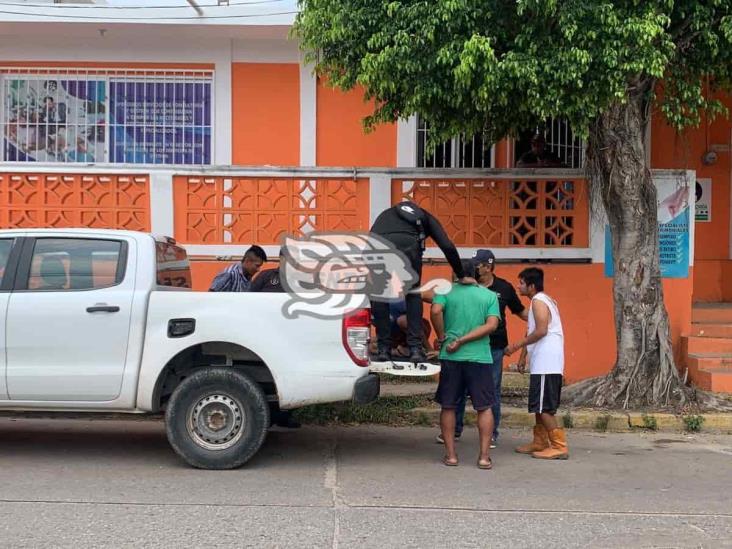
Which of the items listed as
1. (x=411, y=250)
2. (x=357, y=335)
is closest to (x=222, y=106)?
(x=411, y=250)

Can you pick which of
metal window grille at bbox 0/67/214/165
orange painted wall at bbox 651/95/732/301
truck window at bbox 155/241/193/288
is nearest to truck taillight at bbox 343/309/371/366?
truck window at bbox 155/241/193/288

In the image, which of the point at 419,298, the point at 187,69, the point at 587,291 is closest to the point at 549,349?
the point at 419,298

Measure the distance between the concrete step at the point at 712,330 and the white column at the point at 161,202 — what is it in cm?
686

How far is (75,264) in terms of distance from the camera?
609cm

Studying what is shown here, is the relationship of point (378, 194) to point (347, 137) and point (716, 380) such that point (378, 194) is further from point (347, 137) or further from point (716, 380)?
point (716, 380)

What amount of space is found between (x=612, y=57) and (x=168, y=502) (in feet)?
17.0

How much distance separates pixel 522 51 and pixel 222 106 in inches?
214

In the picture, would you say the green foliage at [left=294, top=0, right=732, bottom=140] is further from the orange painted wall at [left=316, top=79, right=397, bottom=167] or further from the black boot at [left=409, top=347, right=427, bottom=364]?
the orange painted wall at [left=316, top=79, right=397, bottom=167]

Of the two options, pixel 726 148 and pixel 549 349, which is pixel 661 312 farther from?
pixel 726 148

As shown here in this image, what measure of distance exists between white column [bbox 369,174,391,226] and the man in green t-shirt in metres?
3.30

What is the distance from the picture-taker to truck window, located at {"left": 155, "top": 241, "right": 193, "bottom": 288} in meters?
6.27

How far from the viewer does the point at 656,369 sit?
829 cm

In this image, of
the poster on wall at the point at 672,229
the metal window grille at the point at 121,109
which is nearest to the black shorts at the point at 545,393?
the poster on wall at the point at 672,229

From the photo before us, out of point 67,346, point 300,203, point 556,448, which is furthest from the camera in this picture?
point 300,203
